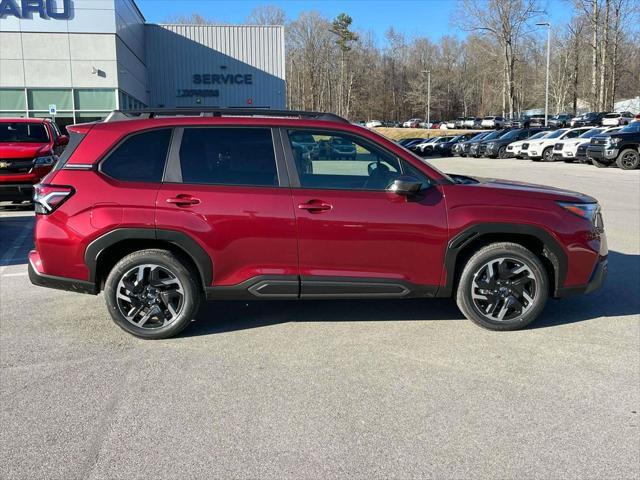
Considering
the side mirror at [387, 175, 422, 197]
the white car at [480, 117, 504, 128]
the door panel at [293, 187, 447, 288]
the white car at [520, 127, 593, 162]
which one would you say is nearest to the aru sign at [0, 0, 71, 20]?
the white car at [520, 127, 593, 162]

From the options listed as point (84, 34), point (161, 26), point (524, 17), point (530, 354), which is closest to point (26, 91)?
point (84, 34)

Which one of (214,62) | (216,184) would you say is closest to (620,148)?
(216,184)

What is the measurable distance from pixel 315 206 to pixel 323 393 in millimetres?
1464

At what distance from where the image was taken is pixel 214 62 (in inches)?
1537

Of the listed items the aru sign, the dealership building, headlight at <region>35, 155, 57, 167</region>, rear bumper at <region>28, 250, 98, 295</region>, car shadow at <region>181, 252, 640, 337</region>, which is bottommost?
car shadow at <region>181, 252, 640, 337</region>

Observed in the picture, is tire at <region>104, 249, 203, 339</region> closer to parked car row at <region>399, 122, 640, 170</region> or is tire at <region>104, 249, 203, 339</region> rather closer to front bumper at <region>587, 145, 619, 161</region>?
parked car row at <region>399, 122, 640, 170</region>

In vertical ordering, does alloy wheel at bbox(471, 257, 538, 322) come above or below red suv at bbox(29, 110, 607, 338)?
below

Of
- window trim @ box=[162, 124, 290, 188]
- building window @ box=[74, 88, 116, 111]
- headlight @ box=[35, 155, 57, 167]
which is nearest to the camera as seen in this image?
window trim @ box=[162, 124, 290, 188]

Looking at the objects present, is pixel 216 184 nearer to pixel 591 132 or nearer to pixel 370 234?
pixel 370 234

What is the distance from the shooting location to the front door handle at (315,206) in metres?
4.48

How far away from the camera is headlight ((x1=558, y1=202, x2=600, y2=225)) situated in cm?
480

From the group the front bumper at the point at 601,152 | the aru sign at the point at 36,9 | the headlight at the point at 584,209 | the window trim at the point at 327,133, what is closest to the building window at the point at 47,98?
the aru sign at the point at 36,9

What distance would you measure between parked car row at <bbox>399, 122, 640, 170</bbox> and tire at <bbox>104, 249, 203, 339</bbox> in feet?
48.8

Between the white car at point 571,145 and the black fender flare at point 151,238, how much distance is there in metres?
27.2
